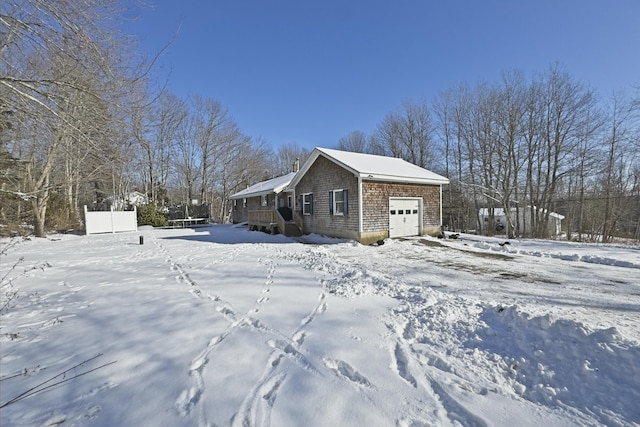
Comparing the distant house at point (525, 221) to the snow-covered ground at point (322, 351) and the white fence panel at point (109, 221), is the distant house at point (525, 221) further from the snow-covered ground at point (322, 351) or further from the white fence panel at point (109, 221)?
the white fence panel at point (109, 221)

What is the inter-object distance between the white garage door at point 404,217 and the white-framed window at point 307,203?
4557mm

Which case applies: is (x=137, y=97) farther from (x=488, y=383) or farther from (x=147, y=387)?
(x=488, y=383)

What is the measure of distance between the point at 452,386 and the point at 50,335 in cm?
465

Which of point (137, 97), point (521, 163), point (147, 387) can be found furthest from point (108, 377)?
point (521, 163)

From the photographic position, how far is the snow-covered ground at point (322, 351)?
214 cm

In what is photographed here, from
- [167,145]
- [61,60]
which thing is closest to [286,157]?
[167,145]

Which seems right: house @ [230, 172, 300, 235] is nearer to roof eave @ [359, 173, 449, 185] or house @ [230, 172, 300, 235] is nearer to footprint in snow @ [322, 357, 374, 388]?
roof eave @ [359, 173, 449, 185]

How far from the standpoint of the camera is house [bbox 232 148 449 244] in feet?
39.3

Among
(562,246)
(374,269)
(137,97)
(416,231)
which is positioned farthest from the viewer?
(416,231)

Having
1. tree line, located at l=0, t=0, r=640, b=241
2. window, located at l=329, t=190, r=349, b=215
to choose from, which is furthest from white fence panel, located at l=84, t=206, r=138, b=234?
window, located at l=329, t=190, r=349, b=215

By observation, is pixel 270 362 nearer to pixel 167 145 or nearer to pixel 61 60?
pixel 61 60

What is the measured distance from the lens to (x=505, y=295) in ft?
16.1

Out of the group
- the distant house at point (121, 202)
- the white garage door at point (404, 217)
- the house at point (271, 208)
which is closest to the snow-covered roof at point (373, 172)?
the white garage door at point (404, 217)

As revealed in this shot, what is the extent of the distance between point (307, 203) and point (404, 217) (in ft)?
17.6
